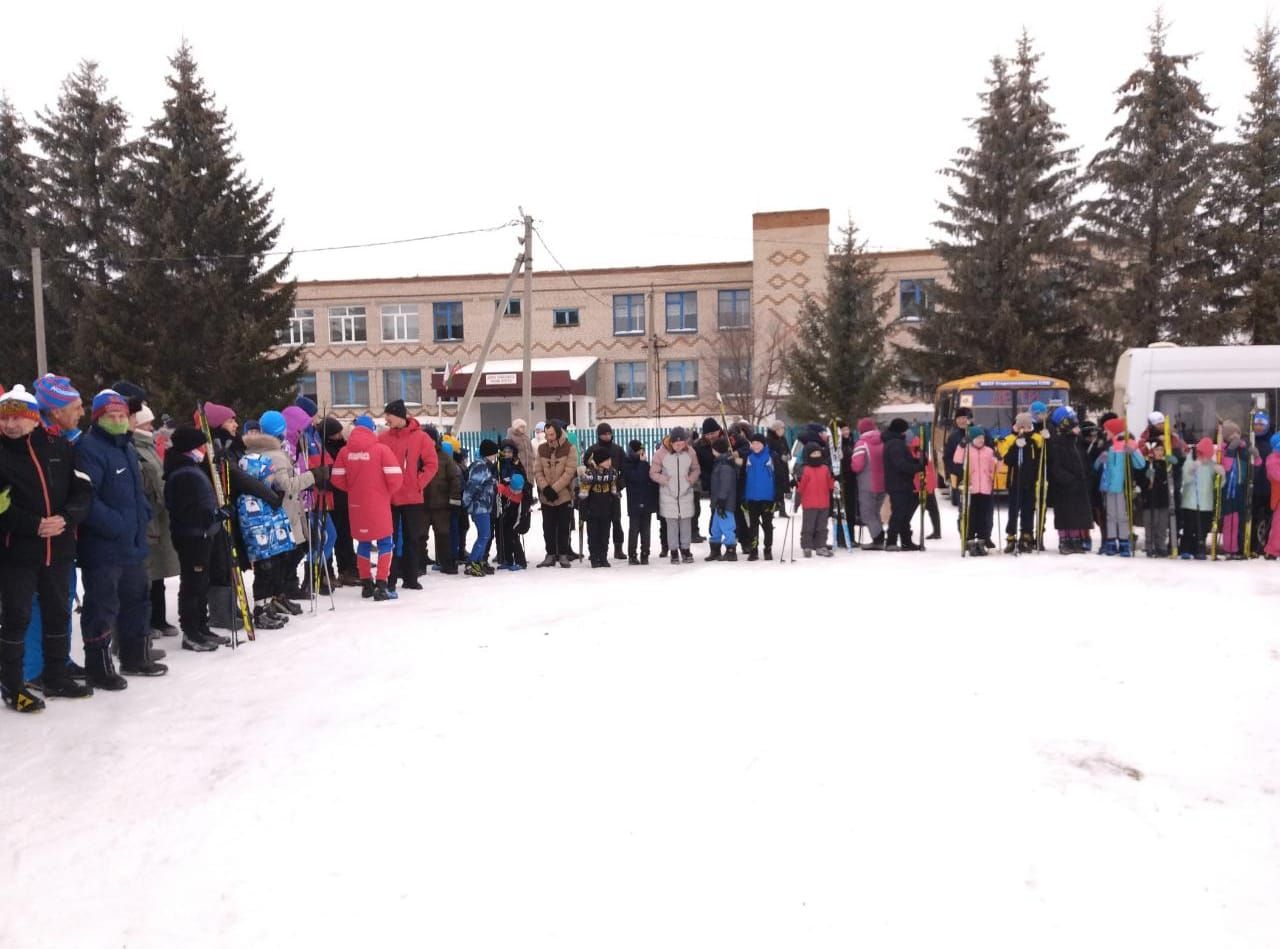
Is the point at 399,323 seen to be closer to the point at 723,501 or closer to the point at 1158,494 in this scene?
the point at 723,501

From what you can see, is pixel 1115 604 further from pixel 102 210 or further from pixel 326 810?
pixel 102 210

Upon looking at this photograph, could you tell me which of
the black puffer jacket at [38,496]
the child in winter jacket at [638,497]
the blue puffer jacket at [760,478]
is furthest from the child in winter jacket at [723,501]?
the black puffer jacket at [38,496]

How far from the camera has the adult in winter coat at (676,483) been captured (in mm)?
12383

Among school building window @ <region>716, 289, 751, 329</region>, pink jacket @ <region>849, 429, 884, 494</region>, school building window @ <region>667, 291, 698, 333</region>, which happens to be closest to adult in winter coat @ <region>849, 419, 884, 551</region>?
pink jacket @ <region>849, 429, 884, 494</region>

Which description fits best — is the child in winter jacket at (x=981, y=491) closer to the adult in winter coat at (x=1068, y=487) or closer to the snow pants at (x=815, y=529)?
the adult in winter coat at (x=1068, y=487)

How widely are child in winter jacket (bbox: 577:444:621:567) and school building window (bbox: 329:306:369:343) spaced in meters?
40.7

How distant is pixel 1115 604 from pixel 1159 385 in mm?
8870

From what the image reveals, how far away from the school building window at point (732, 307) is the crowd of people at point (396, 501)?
31595 mm

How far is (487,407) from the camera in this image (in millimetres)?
45812

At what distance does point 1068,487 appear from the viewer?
39.8 feet

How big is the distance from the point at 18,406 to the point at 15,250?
3053cm

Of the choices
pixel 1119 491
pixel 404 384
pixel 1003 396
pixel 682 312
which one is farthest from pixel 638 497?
pixel 404 384

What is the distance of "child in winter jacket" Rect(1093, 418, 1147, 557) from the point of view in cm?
1212

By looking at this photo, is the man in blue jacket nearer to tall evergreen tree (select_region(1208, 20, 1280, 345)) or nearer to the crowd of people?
the crowd of people
